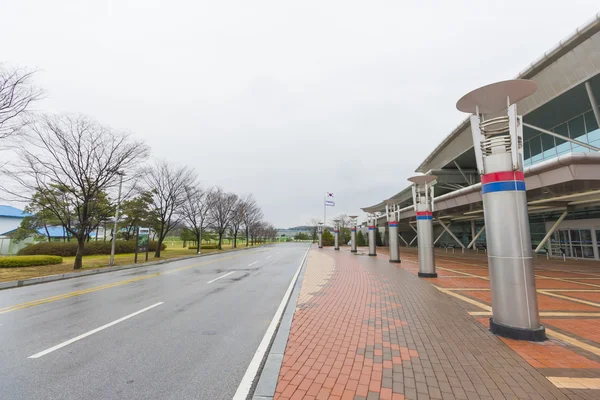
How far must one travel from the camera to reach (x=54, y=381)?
11.0 ft

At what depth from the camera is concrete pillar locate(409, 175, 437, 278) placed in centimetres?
1154

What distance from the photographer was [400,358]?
3.84 metres

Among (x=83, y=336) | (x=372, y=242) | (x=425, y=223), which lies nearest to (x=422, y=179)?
(x=425, y=223)

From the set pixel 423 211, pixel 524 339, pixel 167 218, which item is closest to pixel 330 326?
pixel 524 339

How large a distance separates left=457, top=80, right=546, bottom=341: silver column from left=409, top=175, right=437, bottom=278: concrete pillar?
6.37 m

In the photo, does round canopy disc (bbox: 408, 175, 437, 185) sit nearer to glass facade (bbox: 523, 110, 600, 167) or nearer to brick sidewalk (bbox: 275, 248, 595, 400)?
brick sidewalk (bbox: 275, 248, 595, 400)

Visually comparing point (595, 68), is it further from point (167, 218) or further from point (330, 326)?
point (167, 218)

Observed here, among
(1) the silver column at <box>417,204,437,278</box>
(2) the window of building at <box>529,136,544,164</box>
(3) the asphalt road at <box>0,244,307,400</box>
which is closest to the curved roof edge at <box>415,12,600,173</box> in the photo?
(2) the window of building at <box>529,136,544,164</box>

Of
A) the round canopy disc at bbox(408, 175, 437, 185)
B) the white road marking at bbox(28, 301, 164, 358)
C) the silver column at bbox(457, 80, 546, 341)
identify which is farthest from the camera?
the round canopy disc at bbox(408, 175, 437, 185)

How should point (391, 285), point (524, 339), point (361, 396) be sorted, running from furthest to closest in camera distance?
point (391, 285)
point (524, 339)
point (361, 396)

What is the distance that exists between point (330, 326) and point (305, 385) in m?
2.19

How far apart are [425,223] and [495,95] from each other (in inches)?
292

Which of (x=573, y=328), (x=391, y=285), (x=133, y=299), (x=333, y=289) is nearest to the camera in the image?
(x=573, y=328)

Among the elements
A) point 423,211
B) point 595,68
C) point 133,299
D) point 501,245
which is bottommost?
point 133,299
